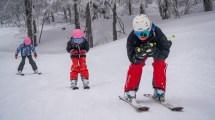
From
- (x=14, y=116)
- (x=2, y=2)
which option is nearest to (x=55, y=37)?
(x=2, y=2)

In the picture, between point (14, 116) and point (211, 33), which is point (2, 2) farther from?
point (14, 116)

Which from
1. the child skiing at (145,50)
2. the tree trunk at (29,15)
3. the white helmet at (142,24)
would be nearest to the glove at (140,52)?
the child skiing at (145,50)

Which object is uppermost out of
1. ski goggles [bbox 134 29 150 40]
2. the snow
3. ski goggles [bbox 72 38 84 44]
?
ski goggles [bbox 134 29 150 40]

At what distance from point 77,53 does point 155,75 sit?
10.8 feet

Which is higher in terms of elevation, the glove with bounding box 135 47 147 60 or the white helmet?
the white helmet

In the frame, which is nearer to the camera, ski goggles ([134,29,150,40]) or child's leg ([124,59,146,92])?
ski goggles ([134,29,150,40])

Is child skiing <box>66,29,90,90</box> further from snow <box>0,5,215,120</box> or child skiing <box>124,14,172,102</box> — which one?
child skiing <box>124,14,172,102</box>

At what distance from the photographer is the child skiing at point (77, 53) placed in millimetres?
7973

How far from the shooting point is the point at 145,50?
5016 millimetres

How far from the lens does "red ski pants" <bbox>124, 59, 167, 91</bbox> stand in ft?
17.4

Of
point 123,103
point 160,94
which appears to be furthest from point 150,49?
point 123,103

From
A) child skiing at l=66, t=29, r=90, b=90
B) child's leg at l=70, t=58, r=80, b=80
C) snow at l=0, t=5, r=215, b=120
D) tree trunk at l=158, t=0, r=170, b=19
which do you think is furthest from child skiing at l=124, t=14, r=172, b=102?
tree trunk at l=158, t=0, r=170, b=19

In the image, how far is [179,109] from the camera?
4848 mm

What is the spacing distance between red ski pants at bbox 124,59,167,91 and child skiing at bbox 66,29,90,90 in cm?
268
